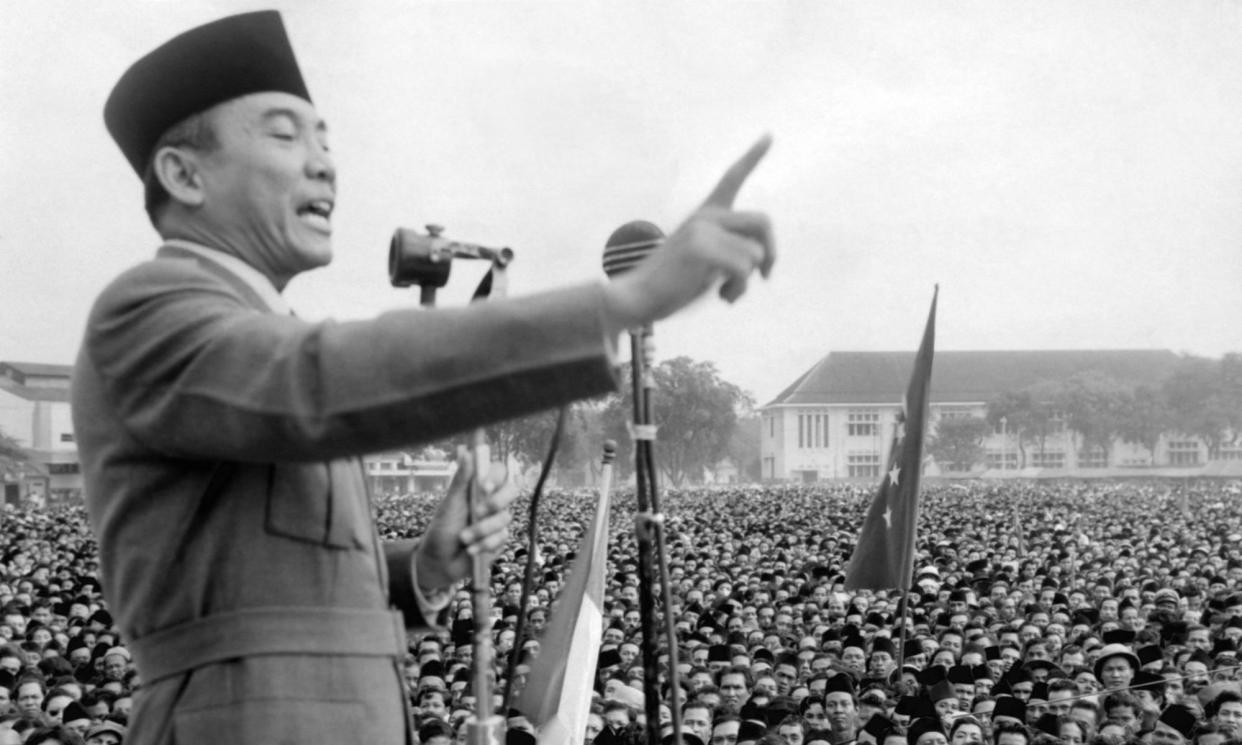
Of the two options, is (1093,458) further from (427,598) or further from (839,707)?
(427,598)

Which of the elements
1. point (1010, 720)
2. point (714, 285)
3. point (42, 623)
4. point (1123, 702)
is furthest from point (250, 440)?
point (42, 623)

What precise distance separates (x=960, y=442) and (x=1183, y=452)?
19.6 metres

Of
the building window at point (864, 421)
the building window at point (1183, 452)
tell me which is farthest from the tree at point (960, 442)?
the building window at point (1183, 452)

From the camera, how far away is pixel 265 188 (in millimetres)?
1734

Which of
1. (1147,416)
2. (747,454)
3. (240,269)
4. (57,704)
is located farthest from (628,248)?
(747,454)

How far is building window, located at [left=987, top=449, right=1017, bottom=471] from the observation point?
338 feet

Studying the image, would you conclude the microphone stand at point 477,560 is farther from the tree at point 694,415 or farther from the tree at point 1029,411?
the tree at point 1029,411

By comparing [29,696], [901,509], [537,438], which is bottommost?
[29,696]

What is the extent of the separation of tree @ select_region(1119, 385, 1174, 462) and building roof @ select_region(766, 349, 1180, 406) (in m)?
24.1

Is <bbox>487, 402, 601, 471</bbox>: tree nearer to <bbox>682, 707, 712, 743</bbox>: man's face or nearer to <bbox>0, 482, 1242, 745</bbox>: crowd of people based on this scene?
<bbox>0, 482, 1242, 745</bbox>: crowd of people

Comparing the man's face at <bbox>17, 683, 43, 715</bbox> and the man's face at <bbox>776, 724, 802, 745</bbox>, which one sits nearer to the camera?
the man's face at <bbox>776, 724, 802, 745</bbox>

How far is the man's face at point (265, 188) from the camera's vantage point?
1735 millimetres

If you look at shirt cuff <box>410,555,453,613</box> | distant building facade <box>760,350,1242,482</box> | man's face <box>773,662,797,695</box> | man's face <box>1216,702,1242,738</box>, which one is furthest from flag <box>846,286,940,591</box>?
distant building facade <box>760,350,1242,482</box>

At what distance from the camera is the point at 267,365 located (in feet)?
4.58
